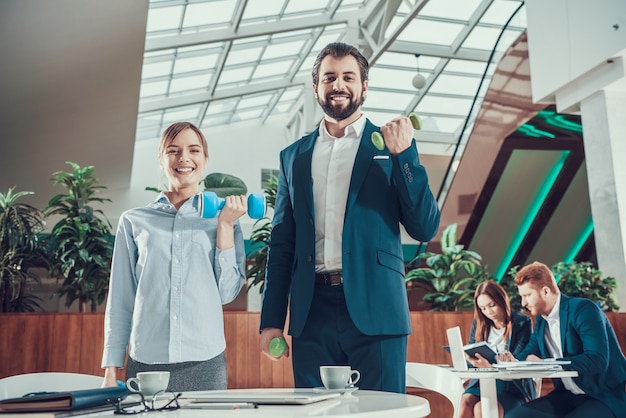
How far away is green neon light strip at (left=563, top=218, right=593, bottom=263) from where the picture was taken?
27.2ft

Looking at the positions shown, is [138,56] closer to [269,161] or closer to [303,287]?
[303,287]

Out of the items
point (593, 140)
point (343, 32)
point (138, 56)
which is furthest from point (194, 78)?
point (593, 140)

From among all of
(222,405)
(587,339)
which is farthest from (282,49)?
(222,405)

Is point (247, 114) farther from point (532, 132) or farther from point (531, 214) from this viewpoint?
point (532, 132)

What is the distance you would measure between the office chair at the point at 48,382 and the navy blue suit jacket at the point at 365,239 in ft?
1.68

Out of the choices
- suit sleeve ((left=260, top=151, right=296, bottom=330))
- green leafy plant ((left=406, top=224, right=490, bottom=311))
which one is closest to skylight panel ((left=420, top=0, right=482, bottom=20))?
green leafy plant ((left=406, top=224, right=490, bottom=311))

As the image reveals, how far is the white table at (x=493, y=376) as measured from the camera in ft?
8.59

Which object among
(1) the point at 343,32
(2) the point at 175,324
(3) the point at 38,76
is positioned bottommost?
(2) the point at 175,324

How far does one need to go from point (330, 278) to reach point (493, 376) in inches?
56.7

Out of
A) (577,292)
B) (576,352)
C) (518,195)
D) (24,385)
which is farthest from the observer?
(518,195)

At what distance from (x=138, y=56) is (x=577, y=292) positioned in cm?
486

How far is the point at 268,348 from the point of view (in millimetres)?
1503

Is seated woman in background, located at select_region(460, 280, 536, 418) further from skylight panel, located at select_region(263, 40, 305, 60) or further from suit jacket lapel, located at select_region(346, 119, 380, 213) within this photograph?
skylight panel, located at select_region(263, 40, 305, 60)

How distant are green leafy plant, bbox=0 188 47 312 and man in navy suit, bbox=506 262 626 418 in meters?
2.98
